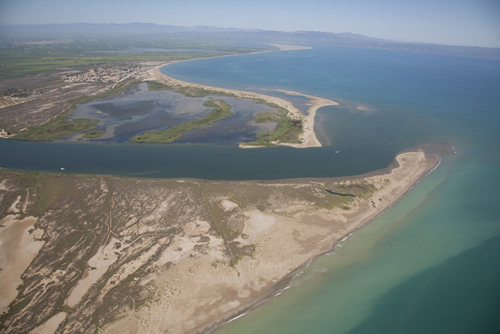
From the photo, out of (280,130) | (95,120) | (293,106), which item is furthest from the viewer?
(293,106)

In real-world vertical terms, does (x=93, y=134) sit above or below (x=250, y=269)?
above

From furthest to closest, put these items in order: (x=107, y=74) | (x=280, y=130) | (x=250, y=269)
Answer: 1. (x=107, y=74)
2. (x=280, y=130)
3. (x=250, y=269)

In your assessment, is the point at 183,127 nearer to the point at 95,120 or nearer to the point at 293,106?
the point at 95,120

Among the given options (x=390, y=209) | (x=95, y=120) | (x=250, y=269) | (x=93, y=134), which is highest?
(x=95, y=120)

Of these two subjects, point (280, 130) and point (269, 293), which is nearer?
point (269, 293)

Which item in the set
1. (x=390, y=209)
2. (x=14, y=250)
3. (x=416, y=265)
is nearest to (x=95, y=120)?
(x=14, y=250)

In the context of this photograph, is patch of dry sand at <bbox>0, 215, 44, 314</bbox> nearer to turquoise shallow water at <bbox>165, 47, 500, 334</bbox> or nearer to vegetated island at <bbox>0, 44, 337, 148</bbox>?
turquoise shallow water at <bbox>165, 47, 500, 334</bbox>
